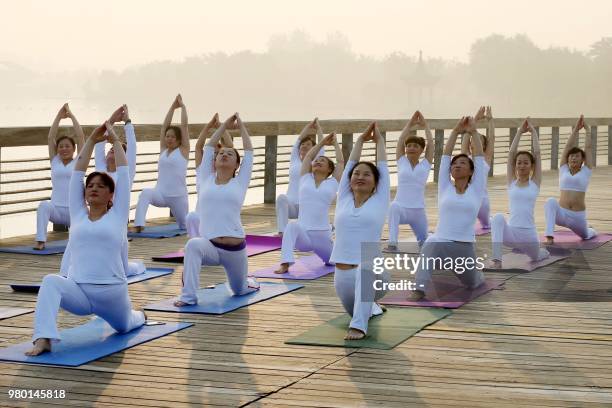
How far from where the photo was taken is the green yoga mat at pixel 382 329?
20.2 ft

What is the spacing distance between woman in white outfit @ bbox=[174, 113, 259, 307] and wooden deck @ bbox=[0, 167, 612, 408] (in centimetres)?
37

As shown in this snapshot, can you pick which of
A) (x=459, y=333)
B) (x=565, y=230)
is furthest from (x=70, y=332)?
(x=565, y=230)

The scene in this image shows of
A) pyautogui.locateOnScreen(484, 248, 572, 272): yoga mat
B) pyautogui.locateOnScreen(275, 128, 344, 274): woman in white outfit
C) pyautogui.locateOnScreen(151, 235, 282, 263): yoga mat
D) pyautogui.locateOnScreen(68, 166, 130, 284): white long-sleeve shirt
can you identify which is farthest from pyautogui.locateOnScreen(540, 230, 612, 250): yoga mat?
pyautogui.locateOnScreen(68, 166, 130, 284): white long-sleeve shirt

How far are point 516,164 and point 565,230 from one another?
2248 millimetres

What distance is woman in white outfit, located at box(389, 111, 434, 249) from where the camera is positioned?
10.2 metres

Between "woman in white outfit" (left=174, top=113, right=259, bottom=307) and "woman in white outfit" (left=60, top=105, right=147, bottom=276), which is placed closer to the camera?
"woman in white outfit" (left=60, top=105, right=147, bottom=276)

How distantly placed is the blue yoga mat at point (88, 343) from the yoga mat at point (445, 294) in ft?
5.30

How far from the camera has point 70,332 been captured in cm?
635

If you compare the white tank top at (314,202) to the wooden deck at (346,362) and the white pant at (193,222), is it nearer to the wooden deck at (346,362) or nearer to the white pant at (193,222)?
the white pant at (193,222)

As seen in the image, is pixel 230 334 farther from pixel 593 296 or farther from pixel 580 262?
pixel 580 262

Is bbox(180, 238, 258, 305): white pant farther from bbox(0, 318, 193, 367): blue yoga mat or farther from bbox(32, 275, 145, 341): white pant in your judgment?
bbox(32, 275, 145, 341): white pant

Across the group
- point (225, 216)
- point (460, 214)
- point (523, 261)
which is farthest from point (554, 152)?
point (225, 216)

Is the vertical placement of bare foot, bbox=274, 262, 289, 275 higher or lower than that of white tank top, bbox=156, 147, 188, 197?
lower

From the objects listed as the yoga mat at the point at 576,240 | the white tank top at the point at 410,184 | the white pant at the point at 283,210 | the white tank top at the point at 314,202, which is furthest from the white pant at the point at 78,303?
the yoga mat at the point at 576,240
